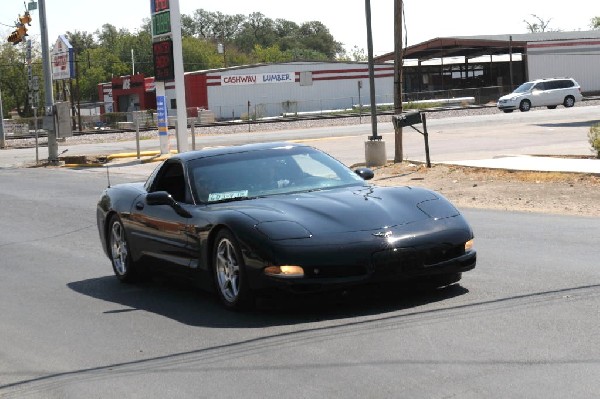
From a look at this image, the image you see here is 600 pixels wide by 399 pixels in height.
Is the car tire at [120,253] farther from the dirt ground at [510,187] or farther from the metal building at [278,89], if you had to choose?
the metal building at [278,89]

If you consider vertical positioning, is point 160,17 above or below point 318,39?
below

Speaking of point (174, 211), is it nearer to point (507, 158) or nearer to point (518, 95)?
point (507, 158)

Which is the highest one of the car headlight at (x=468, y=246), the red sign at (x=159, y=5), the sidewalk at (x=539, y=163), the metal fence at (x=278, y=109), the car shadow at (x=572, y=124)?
the red sign at (x=159, y=5)

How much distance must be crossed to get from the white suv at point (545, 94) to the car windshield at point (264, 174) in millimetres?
48352

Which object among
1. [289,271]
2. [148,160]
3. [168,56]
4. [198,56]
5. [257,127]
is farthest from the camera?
[198,56]

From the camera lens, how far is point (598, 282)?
817 cm

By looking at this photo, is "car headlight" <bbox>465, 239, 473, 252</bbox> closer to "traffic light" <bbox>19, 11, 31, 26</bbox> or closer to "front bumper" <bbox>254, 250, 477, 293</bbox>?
"front bumper" <bbox>254, 250, 477, 293</bbox>

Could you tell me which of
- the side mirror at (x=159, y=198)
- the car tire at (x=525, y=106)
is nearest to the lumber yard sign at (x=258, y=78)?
the car tire at (x=525, y=106)

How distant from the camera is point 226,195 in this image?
8805 millimetres

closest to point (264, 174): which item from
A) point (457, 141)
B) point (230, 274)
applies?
point (230, 274)

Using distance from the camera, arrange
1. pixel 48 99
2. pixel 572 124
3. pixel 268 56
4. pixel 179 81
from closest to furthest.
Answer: pixel 179 81 < pixel 48 99 < pixel 572 124 < pixel 268 56

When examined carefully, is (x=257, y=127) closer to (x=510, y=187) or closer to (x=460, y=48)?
(x=460, y=48)

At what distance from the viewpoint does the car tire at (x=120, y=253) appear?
9884 mm

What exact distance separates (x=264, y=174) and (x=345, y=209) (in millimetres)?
1312
